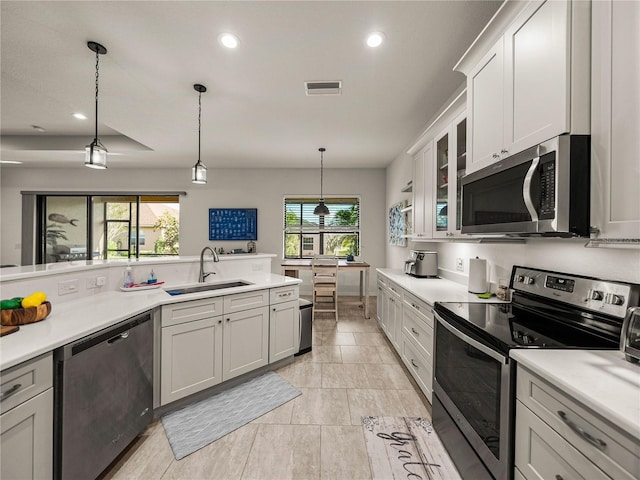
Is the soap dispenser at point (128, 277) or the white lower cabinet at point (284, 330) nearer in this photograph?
the soap dispenser at point (128, 277)

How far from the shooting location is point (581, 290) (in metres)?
1.32

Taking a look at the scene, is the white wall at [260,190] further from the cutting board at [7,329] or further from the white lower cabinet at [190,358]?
the cutting board at [7,329]

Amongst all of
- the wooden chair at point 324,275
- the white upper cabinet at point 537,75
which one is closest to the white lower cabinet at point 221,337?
the wooden chair at point 324,275

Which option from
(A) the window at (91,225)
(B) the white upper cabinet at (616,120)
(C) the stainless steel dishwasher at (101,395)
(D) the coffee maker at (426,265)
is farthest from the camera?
(A) the window at (91,225)

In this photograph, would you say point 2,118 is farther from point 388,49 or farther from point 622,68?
point 622,68

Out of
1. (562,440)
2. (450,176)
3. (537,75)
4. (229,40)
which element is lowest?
(562,440)

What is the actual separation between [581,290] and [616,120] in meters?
0.78

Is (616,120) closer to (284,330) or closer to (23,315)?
(284,330)

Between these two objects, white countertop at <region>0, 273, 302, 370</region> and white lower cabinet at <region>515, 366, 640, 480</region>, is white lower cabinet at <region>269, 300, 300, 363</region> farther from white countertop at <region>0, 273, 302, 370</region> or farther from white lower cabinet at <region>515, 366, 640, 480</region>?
white lower cabinet at <region>515, 366, 640, 480</region>

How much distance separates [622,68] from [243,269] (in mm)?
2965

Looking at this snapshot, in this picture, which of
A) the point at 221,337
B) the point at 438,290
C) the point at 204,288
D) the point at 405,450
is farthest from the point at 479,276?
the point at 204,288

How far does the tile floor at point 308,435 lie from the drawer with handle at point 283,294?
2.27 feet

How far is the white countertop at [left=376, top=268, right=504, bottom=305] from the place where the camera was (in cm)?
199

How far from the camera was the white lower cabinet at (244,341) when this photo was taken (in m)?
2.21
